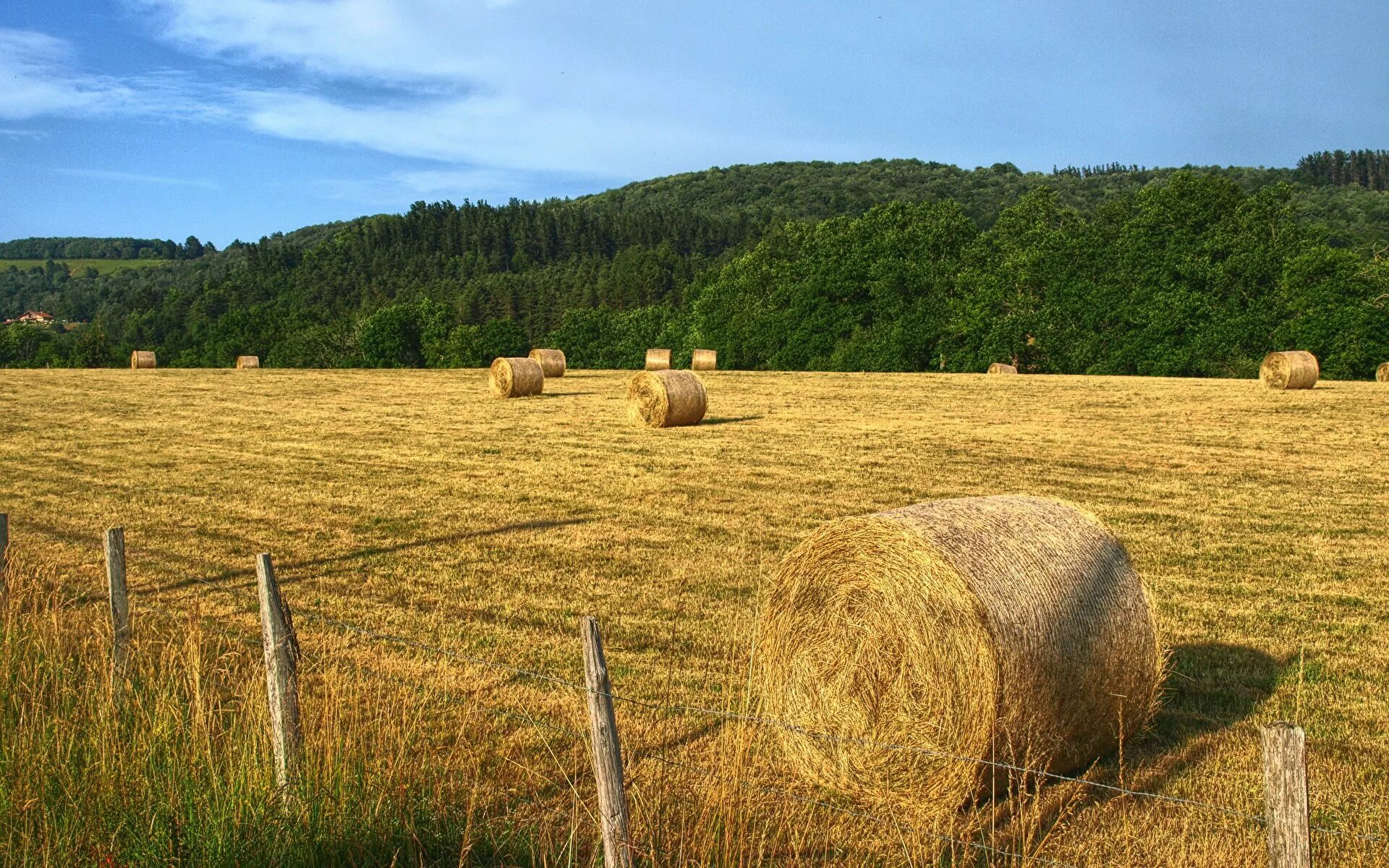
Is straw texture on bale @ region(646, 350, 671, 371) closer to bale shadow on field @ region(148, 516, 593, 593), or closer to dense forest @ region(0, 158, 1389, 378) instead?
dense forest @ region(0, 158, 1389, 378)

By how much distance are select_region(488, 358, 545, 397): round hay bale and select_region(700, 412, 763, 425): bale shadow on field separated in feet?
29.0

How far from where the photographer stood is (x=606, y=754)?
475cm

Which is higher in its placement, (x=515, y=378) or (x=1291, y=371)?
(x=1291, y=371)

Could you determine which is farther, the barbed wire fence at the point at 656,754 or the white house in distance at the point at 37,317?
the white house in distance at the point at 37,317

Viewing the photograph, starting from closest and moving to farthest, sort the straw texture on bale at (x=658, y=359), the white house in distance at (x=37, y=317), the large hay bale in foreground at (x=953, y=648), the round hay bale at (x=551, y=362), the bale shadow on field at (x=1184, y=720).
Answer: the large hay bale in foreground at (x=953, y=648) → the bale shadow on field at (x=1184, y=720) → the round hay bale at (x=551, y=362) → the straw texture on bale at (x=658, y=359) → the white house in distance at (x=37, y=317)

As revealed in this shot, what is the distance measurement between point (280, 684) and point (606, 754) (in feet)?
7.68

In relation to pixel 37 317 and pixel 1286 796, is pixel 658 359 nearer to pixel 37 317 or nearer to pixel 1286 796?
pixel 1286 796

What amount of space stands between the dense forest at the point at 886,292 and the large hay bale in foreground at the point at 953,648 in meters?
51.5

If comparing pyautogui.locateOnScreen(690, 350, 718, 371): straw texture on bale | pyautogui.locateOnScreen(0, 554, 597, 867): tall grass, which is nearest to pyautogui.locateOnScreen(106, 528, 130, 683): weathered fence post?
pyautogui.locateOnScreen(0, 554, 597, 867): tall grass

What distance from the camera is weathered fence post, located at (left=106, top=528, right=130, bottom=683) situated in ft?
25.7

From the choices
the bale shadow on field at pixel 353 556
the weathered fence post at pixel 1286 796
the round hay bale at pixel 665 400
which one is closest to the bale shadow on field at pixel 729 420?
the round hay bale at pixel 665 400

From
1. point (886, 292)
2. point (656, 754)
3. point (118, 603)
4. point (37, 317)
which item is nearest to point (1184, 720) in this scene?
point (656, 754)

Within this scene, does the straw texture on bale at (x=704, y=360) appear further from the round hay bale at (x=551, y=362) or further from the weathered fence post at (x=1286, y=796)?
the weathered fence post at (x=1286, y=796)

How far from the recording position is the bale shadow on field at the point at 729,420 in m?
28.5
